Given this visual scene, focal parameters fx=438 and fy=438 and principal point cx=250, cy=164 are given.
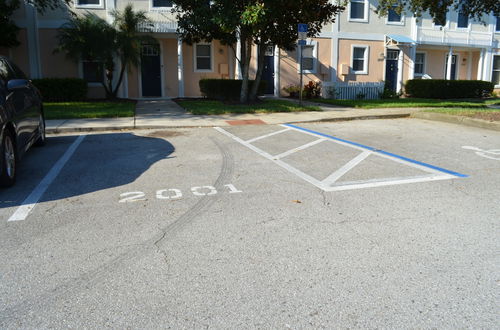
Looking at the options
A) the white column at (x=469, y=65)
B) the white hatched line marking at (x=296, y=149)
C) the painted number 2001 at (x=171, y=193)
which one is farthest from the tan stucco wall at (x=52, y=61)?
the white column at (x=469, y=65)

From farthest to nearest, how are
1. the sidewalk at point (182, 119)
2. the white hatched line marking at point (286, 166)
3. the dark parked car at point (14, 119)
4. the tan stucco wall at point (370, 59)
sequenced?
1. the tan stucco wall at point (370, 59)
2. the sidewalk at point (182, 119)
3. the white hatched line marking at point (286, 166)
4. the dark parked car at point (14, 119)

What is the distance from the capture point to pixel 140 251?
3.86 meters

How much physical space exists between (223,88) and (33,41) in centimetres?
875

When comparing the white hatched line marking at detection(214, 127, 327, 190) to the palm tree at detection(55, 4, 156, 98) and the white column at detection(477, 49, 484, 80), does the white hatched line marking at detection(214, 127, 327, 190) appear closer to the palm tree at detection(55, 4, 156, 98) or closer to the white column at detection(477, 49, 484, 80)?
the palm tree at detection(55, 4, 156, 98)

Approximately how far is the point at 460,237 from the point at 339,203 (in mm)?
1436

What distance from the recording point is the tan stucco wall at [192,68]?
71.7 feet

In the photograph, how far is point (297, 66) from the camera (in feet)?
75.9

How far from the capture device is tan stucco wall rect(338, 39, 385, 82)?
23891mm

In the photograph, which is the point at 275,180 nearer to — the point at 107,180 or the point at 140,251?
the point at 107,180

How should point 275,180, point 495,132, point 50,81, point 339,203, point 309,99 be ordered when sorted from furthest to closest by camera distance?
1. point 309,99
2. point 50,81
3. point 495,132
4. point 275,180
5. point 339,203

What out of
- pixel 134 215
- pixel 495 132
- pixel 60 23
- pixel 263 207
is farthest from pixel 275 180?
pixel 60 23

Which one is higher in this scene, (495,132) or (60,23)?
(60,23)

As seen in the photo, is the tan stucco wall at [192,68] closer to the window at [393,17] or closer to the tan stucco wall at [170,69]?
the tan stucco wall at [170,69]

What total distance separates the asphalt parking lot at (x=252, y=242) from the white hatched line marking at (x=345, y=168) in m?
0.05
